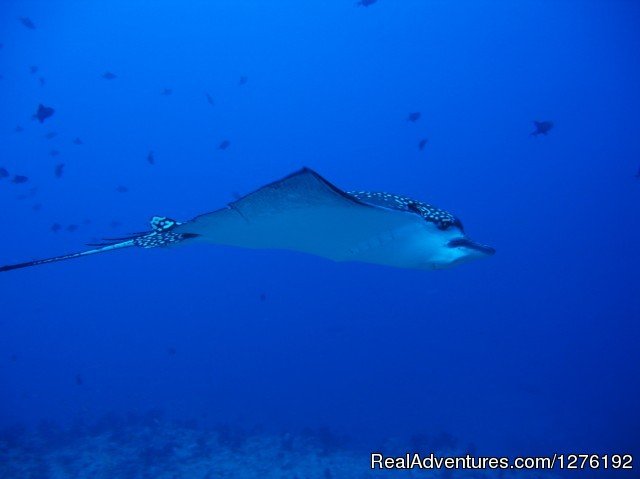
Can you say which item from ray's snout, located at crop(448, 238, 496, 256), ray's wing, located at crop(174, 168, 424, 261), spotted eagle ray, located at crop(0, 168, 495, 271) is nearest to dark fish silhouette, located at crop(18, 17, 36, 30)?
spotted eagle ray, located at crop(0, 168, 495, 271)

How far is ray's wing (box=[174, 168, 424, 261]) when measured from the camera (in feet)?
6.86

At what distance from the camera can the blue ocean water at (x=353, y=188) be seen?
102ft

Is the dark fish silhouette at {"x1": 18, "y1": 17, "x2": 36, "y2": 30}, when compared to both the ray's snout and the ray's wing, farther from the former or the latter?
the ray's snout

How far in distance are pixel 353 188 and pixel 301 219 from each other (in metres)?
44.6

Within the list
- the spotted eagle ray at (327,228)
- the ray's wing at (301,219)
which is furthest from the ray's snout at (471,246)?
the ray's wing at (301,219)

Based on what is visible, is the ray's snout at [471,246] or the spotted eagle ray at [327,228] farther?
the ray's snout at [471,246]

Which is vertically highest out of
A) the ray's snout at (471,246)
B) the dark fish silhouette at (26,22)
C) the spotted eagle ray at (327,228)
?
the dark fish silhouette at (26,22)

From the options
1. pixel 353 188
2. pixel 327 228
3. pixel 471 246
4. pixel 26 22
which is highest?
pixel 353 188

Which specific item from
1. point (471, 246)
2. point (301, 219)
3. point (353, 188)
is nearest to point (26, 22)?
point (301, 219)

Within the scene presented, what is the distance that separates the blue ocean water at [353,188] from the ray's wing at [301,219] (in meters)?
21.5

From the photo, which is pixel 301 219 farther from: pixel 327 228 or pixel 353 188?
pixel 353 188

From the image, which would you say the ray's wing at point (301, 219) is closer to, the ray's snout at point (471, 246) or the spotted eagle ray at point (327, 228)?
the spotted eagle ray at point (327, 228)

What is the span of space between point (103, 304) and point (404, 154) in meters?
44.9

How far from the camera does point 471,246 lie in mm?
2658
